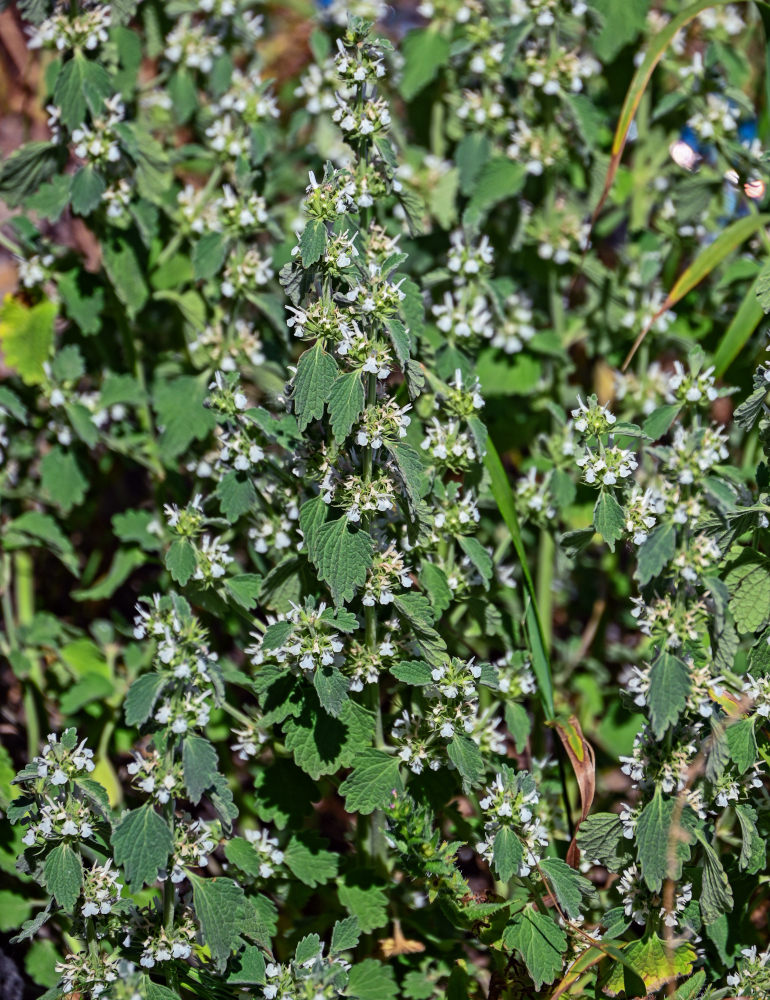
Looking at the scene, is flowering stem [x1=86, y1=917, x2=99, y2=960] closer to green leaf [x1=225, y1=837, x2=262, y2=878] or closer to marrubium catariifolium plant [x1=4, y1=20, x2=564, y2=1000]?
marrubium catariifolium plant [x1=4, y1=20, x2=564, y2=1000]

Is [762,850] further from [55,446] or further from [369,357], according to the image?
[55,446]

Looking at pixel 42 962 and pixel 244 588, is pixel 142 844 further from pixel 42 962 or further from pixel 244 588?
pixel 42 962

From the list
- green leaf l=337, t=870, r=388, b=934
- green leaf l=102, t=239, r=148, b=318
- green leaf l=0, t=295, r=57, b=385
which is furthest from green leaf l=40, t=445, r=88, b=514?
green leaf l=337, t=870, r=388, b=934

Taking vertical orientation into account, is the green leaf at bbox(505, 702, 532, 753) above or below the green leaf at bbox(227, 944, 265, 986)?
below

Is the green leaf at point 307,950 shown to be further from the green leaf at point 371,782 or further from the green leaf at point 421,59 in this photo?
the green leaf at point 421,59

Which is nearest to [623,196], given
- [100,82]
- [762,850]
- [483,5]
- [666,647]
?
[483,5]

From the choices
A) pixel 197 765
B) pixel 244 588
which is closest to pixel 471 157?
pixel 244 588

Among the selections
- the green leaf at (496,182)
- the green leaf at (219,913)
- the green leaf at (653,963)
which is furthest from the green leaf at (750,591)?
the green leaf at (496,182)
